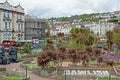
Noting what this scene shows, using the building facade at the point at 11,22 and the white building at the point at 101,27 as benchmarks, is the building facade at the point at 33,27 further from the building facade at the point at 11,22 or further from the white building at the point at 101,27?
the white building at the point at 101,27

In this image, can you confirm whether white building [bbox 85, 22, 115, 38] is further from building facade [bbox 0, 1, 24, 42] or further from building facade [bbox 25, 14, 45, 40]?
building facade [bbox 0, 1, 24, 42]

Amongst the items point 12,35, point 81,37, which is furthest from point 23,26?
point 81,37

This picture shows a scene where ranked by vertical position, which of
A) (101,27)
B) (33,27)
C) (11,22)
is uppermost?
(101,27)

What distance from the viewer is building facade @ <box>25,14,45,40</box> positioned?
65.2 m

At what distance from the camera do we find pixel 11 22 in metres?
55.7

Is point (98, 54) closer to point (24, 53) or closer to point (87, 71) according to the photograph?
point (87, 71)

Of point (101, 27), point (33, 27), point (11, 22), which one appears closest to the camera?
Answer: point (11, 22)

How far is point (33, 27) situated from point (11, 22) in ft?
33.5

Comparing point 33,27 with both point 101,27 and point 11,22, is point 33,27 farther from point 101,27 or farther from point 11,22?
point 101,27

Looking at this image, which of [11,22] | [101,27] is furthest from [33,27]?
[101,27]

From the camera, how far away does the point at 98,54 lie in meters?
33.7

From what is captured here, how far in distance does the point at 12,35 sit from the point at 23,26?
5160mm

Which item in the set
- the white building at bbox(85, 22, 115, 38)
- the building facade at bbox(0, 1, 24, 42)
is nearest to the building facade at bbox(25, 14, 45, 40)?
the building facade at bbox(0, 1, 24, 42)

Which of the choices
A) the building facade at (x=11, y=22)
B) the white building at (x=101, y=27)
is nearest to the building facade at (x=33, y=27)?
the building facade at (x=11, y=22)
